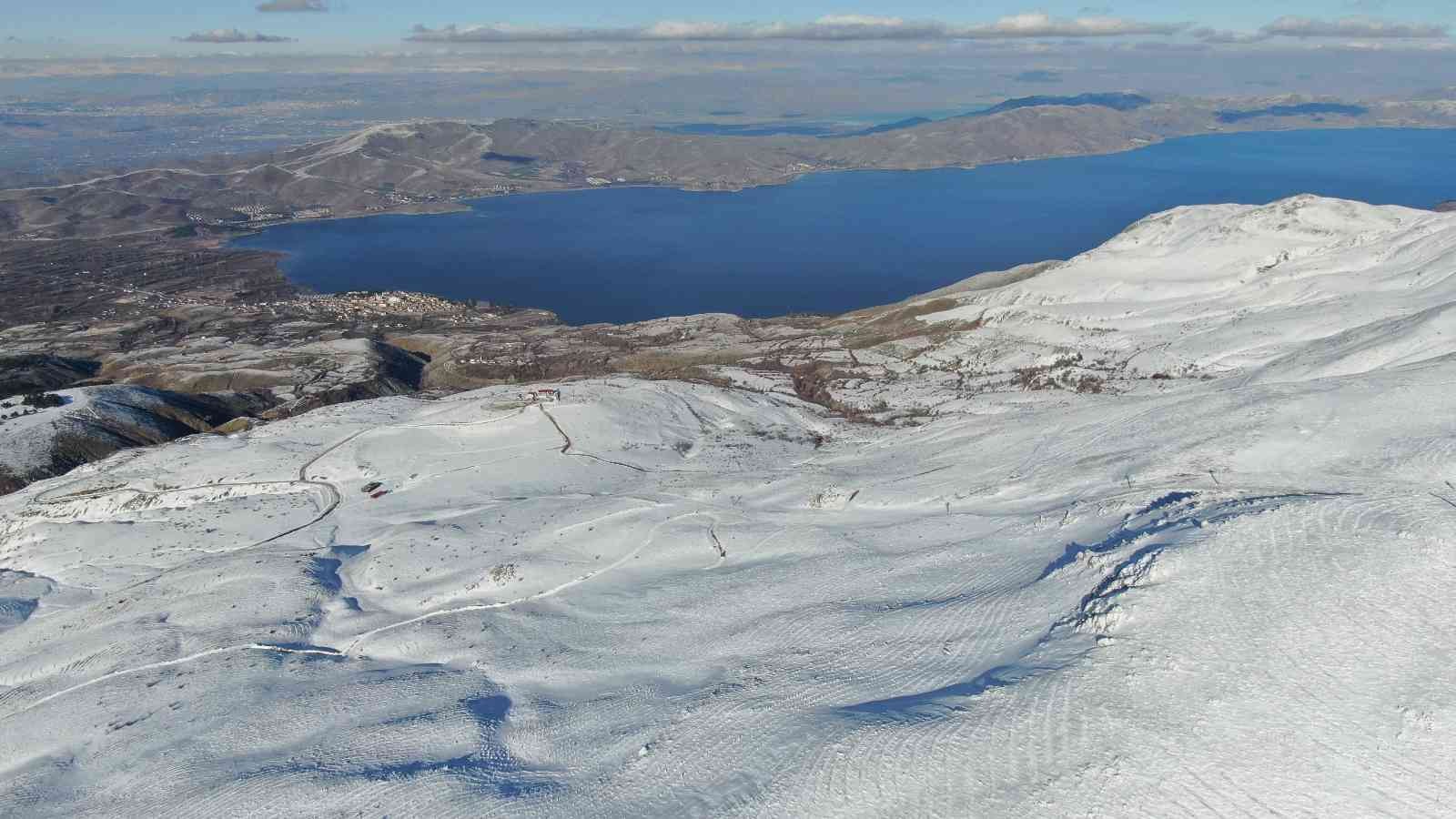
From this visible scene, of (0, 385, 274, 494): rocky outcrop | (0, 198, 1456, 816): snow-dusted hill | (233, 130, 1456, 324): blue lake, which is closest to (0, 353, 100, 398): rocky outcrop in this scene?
(0, 385, 274, 494): rocky outcrop

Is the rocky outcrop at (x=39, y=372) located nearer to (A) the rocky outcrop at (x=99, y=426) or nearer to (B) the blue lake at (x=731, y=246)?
(A) the rocky outcrop at (x=99, y=426)

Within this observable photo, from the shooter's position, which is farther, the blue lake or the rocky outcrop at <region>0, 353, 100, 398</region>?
the blue lake

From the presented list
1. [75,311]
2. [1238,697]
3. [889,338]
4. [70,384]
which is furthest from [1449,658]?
[75,311]

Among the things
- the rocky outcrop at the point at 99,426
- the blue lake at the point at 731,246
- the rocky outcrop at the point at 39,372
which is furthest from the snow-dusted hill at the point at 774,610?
the blue lake at the point at 731,246

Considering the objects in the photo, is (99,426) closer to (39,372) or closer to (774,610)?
(39,372)

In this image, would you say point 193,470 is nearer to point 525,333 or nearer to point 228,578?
point 228,578

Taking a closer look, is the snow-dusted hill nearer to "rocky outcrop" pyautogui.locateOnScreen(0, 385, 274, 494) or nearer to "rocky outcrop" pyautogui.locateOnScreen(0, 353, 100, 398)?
"rocky outcrop" pyautogui.locateOnScreen(0, 385, 274, 494)
